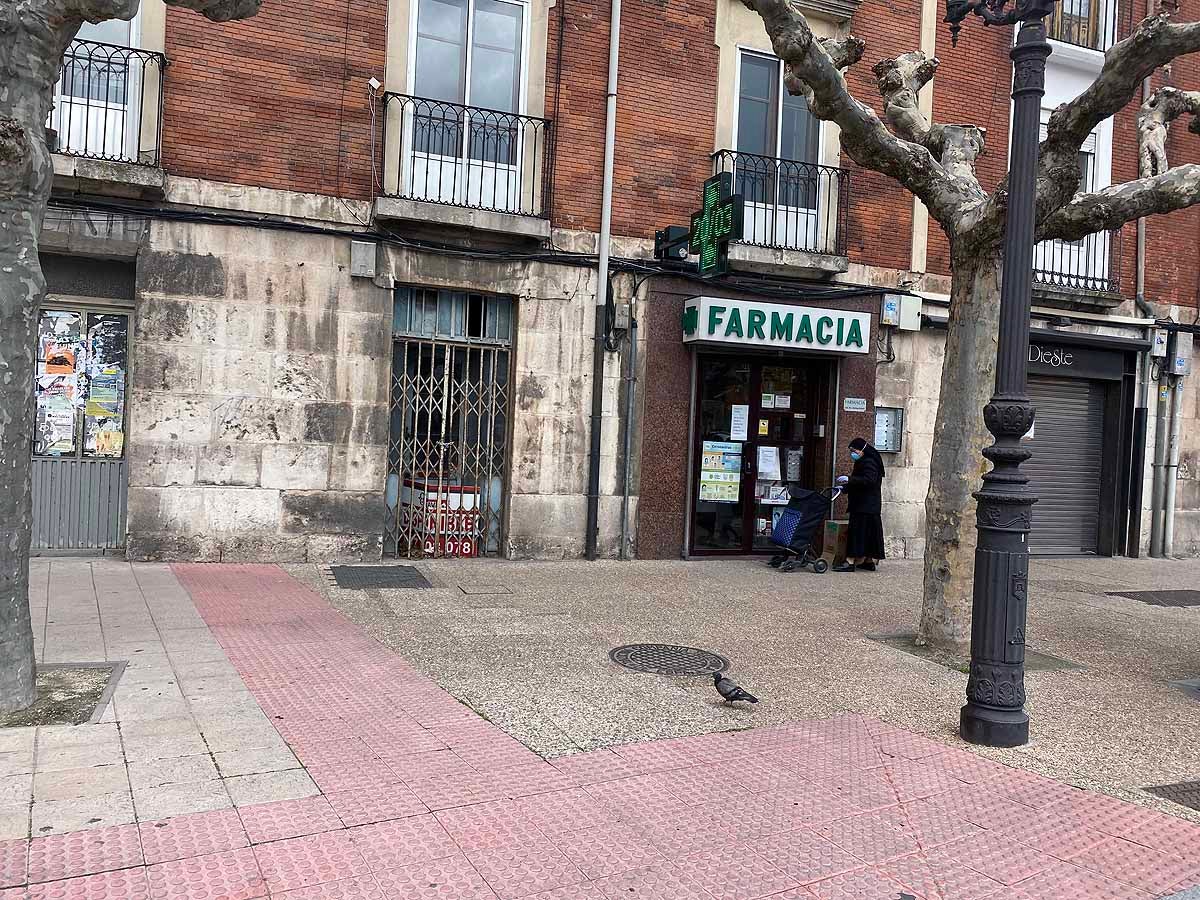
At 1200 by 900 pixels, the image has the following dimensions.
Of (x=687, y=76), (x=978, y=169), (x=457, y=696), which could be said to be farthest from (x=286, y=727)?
(x=978, y=169)

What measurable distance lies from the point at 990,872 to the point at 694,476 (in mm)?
→ 8250

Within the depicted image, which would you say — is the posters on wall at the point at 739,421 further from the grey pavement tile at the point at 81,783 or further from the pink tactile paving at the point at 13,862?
the pink tactile paving at the point at 13,862

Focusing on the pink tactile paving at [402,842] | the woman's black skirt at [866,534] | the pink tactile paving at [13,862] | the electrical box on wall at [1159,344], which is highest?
the electrical box on wall at [1159,344]

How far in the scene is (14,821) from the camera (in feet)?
11.8

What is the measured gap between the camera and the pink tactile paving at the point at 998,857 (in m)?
3.60

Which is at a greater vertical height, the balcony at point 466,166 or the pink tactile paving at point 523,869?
the balcony at point 466,166

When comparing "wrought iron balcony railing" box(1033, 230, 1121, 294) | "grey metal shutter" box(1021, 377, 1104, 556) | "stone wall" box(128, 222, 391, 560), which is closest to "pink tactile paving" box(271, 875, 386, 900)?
"stone wall" box(128, 222, 391, 560)

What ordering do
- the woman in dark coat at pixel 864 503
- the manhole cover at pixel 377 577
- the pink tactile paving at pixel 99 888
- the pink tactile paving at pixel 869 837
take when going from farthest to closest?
the woman in dark coat at pixel 864 503
the manhole cover at pixel 377 577
the pink tactile paving at pixel 869 837
the pink tactile paving at pixel 99 888

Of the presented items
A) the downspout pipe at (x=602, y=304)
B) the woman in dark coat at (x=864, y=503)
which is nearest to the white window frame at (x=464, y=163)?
the downspout pipe at (x=602, y=304)

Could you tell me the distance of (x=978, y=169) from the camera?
1313cm

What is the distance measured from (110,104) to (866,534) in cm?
949

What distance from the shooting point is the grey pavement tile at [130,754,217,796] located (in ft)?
13.2

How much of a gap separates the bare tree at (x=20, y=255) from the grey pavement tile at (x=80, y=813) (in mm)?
1343

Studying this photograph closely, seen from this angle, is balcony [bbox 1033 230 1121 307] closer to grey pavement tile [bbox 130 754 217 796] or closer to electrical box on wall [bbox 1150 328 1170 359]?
electrical box on wall [bbox 1150 328 1170 359]
